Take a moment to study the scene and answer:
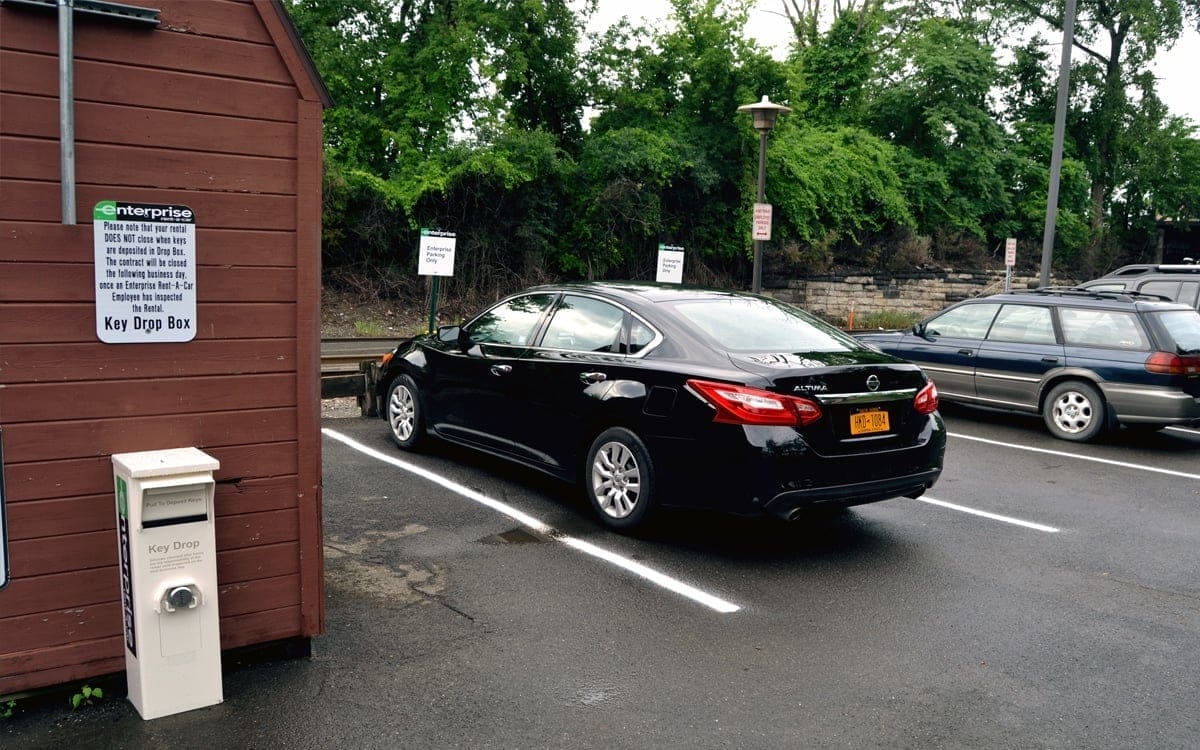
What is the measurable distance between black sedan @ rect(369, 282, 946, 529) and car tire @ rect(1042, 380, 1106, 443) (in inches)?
174

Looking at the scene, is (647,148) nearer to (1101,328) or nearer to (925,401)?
(1101,328)

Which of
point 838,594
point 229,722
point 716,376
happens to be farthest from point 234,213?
point 838,594

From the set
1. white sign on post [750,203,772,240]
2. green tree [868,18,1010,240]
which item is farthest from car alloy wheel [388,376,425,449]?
green tree [868,18,1010,240]

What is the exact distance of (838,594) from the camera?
16.6 ft

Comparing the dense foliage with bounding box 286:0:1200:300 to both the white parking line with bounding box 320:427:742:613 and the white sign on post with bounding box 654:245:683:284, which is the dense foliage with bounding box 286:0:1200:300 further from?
the white parking line with bounding box 320:427:742:613

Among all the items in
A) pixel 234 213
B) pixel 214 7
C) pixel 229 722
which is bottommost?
pixel 229 722

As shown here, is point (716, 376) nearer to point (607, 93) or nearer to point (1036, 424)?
point (1036, 424)

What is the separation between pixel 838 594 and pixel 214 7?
4.00 meters

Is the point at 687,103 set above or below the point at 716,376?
above

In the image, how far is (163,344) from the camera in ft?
11.9

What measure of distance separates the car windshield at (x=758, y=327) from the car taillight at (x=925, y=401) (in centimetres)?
53

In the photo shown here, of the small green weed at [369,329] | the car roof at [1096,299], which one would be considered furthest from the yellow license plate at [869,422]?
the small green weed at [369,329]

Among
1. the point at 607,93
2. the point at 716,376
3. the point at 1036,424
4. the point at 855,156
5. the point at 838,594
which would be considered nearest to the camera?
the point at 838,594

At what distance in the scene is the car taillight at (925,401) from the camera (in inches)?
231
